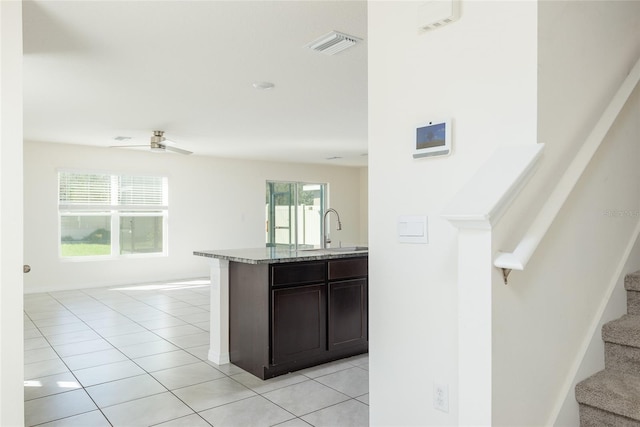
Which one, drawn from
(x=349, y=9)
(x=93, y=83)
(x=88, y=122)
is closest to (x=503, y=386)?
(x=349, y=9)

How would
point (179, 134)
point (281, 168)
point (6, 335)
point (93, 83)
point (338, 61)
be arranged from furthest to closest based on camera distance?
1. point (281, 168)
2. point (179, 134)
3. point (93, 83)
4. point (338, 61)
5. point (6, 335)

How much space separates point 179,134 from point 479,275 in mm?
5832

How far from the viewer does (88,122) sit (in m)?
5.59

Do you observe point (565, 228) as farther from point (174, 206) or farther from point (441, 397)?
point (174, 206)

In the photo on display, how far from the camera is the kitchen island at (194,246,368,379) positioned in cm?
333

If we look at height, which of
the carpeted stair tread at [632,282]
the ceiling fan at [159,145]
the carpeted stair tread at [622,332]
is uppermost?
the ceiling fan at [159,145]

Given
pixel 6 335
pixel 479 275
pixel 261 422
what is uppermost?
pixel 479 275

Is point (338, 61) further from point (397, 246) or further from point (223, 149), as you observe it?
point (223, 149)

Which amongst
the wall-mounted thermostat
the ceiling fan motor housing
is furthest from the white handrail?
the ceiling fan motor housing

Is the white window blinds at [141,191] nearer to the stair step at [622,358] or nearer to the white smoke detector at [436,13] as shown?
the white smoke detector at [436,13]

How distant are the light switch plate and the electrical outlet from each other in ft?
1.92

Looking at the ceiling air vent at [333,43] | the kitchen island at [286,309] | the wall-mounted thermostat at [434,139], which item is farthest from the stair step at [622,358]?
the ceiling air vent at [333,43]

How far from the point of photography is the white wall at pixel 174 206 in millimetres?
7164

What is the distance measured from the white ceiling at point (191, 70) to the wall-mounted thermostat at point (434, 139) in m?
1.02
